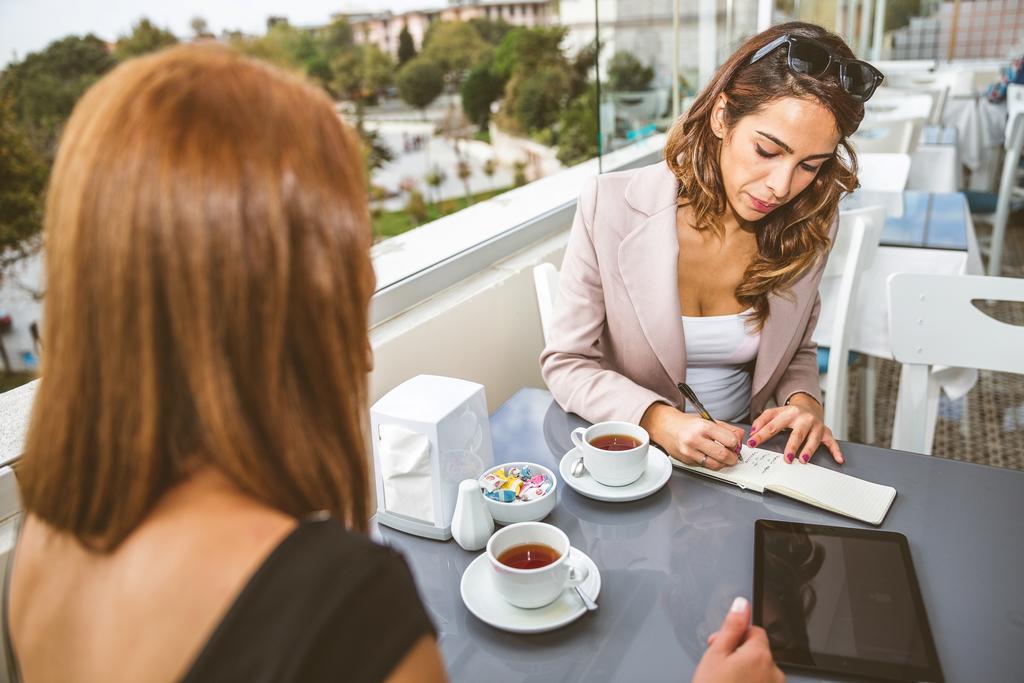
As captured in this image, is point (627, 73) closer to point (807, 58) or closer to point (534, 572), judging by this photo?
point (807, 58)

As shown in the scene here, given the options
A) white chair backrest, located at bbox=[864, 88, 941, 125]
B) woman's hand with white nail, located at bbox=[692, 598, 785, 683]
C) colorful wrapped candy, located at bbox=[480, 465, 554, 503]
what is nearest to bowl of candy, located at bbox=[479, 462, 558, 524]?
colorful wrapped candy, located at bbox=[480, 465, 554, 503]

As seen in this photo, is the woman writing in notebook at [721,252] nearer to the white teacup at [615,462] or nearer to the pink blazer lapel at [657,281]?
the pink blazer lapel at [657,281]

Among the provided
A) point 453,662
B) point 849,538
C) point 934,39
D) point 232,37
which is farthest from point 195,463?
point 934,39

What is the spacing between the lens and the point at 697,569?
0.86 m

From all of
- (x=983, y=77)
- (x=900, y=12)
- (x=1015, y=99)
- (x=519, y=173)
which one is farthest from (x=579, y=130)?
(x=900, y=12)

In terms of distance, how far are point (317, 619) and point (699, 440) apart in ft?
2.36

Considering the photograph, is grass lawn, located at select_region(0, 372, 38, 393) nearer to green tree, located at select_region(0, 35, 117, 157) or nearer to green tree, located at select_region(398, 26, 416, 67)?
green tree, located at select_region(0, 35, 117, 157)

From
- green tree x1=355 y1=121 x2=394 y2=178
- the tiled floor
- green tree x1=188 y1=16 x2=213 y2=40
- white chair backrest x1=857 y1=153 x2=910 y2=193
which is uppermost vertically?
green tree x1=188 y1=16 x2=213 y2=40

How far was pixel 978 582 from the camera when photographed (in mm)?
817

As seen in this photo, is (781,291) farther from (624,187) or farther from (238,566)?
(238,566)

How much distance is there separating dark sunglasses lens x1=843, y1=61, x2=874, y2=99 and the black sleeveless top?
112cm

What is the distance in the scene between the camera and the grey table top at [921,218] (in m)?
2.08

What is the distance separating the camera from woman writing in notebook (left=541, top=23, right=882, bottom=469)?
1227 millimetres

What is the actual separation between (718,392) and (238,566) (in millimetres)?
1168
